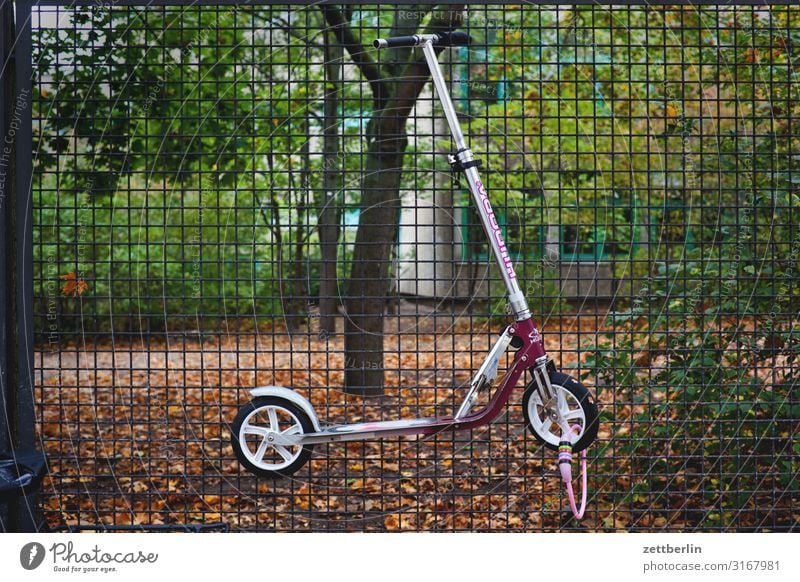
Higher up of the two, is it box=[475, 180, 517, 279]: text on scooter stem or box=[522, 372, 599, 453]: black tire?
box=[475, 180, 517, 279]: text on scooter stem

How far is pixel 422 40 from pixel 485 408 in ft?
5.79

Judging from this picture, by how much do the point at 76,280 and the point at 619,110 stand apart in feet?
30.9

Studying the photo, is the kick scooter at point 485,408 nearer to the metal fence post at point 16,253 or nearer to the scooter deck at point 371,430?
the scooter deck at point 371,430

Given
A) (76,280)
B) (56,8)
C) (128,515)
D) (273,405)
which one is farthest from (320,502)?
(56,8)

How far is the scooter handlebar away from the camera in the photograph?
3.87 meters

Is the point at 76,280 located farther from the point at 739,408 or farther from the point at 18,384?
the point at 739,408

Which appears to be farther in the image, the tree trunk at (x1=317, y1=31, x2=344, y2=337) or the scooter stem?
the tree trunk at (x1=317, y1=31, x2=344, y2=337)

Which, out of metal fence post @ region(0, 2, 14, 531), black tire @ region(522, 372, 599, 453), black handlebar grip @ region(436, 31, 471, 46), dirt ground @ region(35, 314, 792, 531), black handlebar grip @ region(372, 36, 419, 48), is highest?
black handlebar grip @ region(436, 31, 471, 46)

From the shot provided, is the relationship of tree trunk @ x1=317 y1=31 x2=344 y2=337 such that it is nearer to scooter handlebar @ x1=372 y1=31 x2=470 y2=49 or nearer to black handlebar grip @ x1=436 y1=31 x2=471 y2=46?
scooter handlebar @ x1=372 y1=31 x2=470 y2=49

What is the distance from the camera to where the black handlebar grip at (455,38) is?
4021 millimetres
